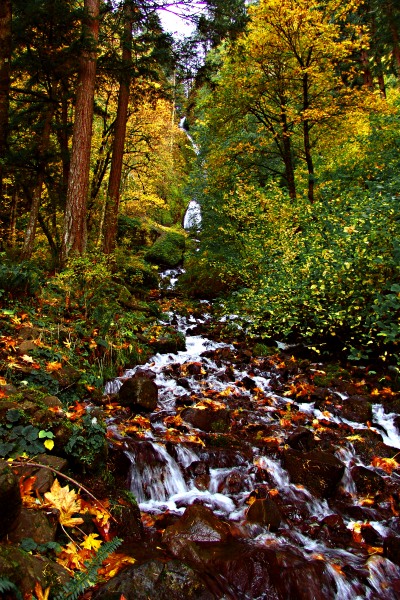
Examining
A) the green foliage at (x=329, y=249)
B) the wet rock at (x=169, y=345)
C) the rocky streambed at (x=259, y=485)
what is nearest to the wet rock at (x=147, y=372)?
the rocky streambed at (x=259, y=485)

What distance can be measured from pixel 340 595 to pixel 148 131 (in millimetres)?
17545

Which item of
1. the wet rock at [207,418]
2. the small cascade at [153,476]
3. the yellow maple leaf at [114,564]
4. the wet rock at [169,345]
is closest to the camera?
the yellow maple leaf at [114,564]

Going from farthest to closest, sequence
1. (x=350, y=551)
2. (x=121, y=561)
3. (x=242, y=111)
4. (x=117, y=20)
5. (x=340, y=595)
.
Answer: (x=242, y=111)
(x=117, y=20)
(x=350, y=551)
(x=340, y=595)
(x=121, y=561)

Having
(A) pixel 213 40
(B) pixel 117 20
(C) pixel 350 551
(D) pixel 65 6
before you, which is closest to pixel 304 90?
(A) pixel 213 40

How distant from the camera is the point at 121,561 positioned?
267cm

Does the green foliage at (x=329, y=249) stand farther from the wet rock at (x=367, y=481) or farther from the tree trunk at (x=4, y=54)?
the tree trunk at (x=4, y=54)

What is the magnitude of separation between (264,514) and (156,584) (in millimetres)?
1746

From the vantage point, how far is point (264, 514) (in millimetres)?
3686

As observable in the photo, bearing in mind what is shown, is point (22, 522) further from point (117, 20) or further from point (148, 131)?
point (148, 131)

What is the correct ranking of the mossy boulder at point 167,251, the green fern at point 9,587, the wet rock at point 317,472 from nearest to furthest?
the green fern at point 9,587
the wet rock at point 317,472
the mossy boulder at point 167,251

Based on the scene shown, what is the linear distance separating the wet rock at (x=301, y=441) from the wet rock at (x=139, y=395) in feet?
7.06

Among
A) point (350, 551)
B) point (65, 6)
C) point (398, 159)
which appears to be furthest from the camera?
point (398, 159)

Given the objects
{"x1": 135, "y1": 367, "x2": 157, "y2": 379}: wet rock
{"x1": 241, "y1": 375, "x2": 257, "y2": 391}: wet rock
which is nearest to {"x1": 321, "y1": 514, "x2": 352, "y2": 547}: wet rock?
{"x1": 241, "y1": 375, "x2": 257, "y2": 391}: wet rock

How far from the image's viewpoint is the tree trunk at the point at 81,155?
27.6ft
